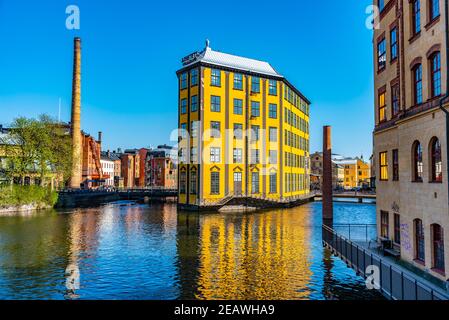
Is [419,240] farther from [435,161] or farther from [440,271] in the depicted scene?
[435,161]

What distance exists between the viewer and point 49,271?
68.9 feet

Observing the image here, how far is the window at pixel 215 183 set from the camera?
189 ft

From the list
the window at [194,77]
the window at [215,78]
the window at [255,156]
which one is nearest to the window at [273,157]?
the window at [255,156]

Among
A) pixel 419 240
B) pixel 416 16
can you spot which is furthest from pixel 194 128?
pixel 419 240

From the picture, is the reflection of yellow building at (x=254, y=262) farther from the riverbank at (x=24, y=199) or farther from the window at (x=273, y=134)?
the riverbank at (x=24, y=199)

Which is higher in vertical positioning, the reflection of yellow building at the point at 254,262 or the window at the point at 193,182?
the window at the point at 193,182

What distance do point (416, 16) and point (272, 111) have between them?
45.9 m

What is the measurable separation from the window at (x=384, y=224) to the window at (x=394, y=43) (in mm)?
9687

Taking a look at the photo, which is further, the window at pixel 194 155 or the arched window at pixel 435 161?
the window at pixel 194 155

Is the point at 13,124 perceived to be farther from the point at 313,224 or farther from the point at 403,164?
the point at 403,164

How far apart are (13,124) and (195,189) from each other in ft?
109

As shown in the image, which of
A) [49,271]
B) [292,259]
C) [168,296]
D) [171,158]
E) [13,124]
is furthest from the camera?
[171,158]
